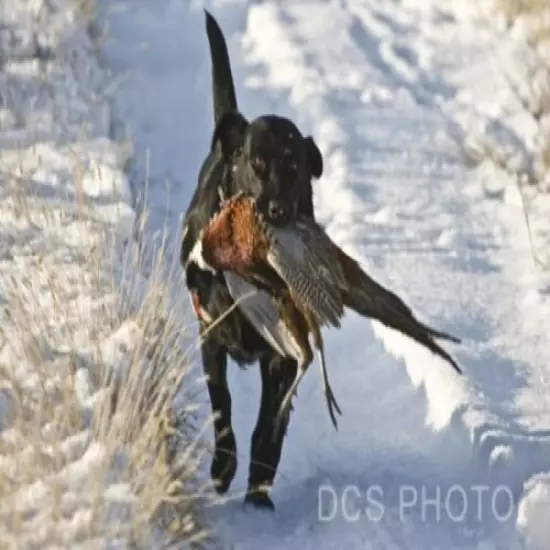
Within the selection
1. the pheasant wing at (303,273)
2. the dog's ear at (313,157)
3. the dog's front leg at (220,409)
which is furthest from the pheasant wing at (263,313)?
the dog's ear at (313,157)

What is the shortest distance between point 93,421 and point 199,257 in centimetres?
46

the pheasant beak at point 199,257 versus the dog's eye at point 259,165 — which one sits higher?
the dog's eye at point 259,165

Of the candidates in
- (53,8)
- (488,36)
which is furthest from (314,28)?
(53,8)

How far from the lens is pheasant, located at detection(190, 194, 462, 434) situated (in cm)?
297

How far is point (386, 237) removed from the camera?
5055mm

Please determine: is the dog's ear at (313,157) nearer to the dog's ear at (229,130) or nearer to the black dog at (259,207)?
the black dog at (259,207)

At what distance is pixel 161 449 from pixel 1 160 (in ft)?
8.28

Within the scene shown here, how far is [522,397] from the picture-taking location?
13.2ft

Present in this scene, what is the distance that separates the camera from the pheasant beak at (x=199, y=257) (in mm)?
3111

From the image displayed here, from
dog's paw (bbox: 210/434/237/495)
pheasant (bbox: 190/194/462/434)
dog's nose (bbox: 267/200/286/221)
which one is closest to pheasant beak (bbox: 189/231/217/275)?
pheasant (bbox: 190/194/462/434)

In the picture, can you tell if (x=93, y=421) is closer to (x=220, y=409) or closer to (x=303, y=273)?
(x=220, y=409)

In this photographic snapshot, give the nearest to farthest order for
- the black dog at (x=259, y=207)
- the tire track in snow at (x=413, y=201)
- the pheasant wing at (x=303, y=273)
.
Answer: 1. the pheasant wing at (x=303, y=273)
2. the black dog at (x=259, y=207)
3. the tire track in snow at (x=413, y=201)

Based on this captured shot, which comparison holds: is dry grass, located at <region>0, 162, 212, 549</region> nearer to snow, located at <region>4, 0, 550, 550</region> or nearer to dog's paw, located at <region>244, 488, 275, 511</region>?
snow, located at <region>4, 0, 550, 550</region>

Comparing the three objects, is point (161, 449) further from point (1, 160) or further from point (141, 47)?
point (141, 47)
